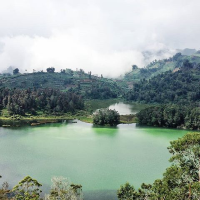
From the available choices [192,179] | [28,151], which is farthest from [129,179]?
[28,151]

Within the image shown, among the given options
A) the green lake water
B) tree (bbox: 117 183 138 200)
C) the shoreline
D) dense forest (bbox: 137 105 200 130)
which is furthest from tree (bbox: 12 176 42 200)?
dense forest (bbox: 137 105 200 130)

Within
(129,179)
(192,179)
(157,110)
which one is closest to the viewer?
(192,179)

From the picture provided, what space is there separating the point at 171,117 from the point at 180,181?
68.5 meters

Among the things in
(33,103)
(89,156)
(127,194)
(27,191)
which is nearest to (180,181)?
(127,194)

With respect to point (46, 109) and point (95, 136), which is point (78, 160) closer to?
point (95, 136)

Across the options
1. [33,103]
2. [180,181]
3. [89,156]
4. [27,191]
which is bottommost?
[89,156]

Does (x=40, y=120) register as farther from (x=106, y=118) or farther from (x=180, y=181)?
(x=180, y=181)

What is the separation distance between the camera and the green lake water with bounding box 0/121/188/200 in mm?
41406

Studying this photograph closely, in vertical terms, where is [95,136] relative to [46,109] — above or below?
below

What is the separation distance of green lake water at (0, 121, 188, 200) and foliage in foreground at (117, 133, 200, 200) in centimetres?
1140

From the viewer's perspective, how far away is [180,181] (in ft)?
82.5

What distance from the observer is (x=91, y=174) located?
43.5 metres

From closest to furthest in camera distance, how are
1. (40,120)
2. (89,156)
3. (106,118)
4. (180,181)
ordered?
1. (180,181)
2. (89,156)
3. (106,118)
4. (40,120)

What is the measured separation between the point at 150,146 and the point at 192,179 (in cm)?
3819
